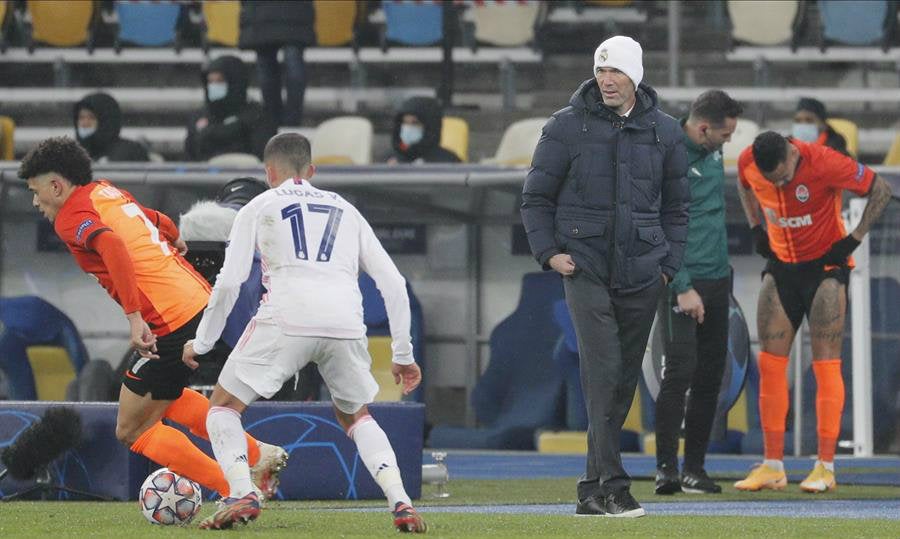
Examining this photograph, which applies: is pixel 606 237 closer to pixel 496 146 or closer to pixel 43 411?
pixel 43 411

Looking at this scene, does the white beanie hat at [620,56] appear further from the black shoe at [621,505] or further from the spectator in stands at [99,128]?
the spectator in stands at [99,128]

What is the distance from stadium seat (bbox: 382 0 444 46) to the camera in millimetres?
18719

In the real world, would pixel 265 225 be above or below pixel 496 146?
below

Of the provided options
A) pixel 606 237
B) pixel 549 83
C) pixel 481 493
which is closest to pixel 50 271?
pixel 549 83

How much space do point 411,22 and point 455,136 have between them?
2.71 metres

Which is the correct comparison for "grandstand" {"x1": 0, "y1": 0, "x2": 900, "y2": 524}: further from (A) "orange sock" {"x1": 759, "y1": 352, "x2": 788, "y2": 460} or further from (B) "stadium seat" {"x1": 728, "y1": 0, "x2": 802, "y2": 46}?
(A) "orange sock" {"x1": 759, "y1": 352, "x2": 788, "y2": 460}

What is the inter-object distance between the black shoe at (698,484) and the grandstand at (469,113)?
3.74m

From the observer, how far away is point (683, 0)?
19.2 metres

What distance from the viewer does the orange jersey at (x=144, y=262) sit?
7.90 meters

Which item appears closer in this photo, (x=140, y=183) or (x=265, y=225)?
(x=265, y=225)

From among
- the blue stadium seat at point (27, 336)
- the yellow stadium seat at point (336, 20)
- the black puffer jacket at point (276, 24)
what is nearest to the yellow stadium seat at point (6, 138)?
the blue stadium seat at point (27, 336)

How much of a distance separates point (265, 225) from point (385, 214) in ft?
27.9

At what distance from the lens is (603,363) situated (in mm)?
7777

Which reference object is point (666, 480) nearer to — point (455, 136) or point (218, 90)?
point (455, 136)
